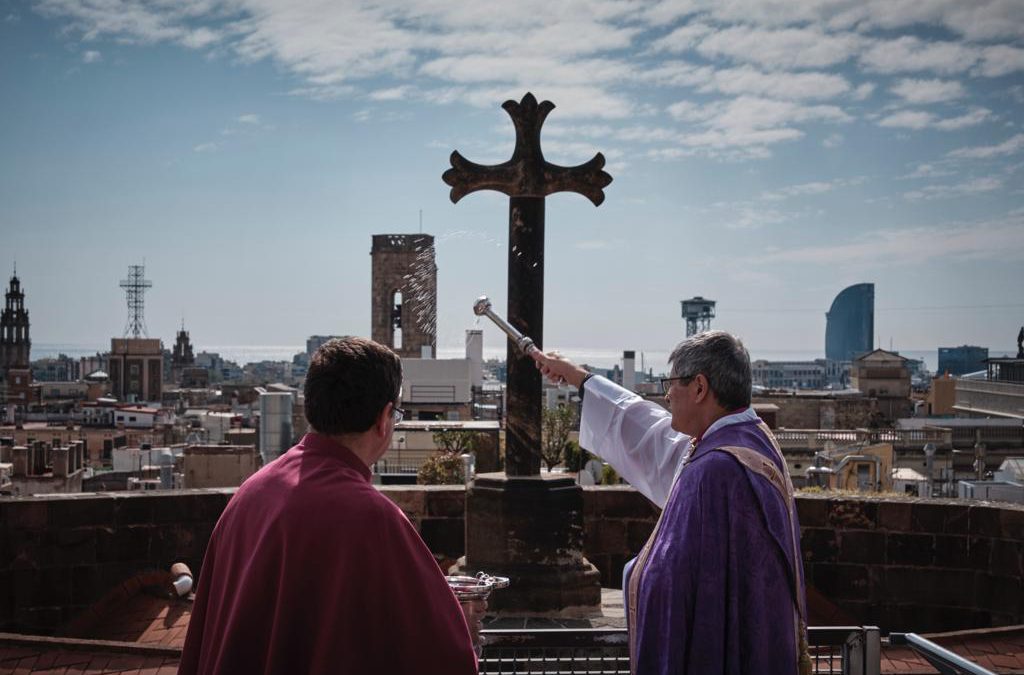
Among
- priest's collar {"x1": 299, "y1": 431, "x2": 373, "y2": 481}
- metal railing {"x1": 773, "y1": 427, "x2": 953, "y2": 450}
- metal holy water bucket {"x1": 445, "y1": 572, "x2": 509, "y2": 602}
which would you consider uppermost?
priest's collar {"x1": 299, "y1": 431, "x2": 373, "y2": 481}

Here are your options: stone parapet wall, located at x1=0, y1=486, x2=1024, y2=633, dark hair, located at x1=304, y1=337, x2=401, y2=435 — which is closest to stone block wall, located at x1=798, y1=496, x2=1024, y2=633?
stone parapet wall, located at x1=0, y1=486, x2=1024, y2=633

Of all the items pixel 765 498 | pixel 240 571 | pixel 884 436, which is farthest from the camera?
pixel 884 436

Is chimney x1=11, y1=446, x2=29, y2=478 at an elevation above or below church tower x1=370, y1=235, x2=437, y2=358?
below

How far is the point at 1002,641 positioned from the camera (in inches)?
245

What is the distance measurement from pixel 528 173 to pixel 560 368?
2.37 m

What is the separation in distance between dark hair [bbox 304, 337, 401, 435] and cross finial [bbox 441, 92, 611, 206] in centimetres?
468

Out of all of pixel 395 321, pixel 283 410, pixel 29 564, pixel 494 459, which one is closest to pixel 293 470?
pixel 29 564

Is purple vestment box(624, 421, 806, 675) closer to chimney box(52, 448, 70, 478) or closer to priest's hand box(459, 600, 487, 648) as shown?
priest's hand box(459, 600, 487, 648)

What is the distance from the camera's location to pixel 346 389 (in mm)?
2545

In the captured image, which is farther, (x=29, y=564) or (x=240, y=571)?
(x=29, y=564)

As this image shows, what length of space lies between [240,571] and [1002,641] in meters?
5.00

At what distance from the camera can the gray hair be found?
338 centimetres

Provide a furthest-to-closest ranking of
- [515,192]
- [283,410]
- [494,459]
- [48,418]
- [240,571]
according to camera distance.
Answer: [48,418]
[494,459]
[283,410]
[515,192]
[240,571]

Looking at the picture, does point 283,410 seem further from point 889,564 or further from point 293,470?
point 293,470
